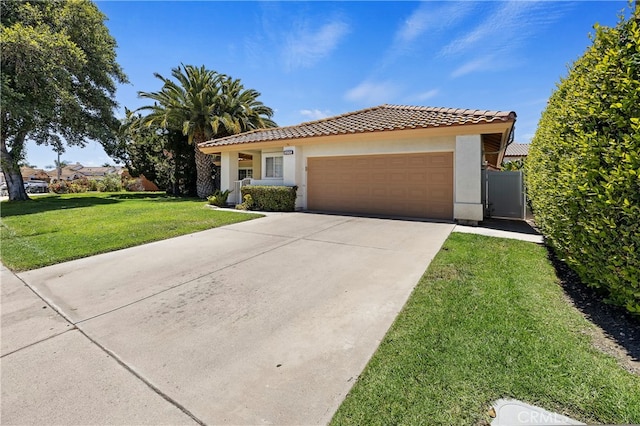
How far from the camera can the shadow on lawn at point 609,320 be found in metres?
2.65

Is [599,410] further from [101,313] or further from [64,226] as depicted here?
[64,226]

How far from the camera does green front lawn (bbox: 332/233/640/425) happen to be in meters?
2.00

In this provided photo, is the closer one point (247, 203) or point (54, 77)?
point (247, 203)

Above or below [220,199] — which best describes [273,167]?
above

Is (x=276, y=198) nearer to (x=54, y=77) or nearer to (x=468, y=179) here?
(x=468, y=179)

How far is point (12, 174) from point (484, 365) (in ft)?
92.6

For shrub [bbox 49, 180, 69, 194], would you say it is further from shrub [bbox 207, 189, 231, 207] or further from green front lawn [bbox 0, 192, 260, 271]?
shrub [bbox 207, 189, 231, 207]

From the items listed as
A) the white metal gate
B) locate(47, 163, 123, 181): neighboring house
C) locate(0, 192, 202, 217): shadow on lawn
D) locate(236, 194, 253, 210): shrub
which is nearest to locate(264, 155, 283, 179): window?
locate(236, 194, 253, 210): shrub

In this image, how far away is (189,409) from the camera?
2.14m

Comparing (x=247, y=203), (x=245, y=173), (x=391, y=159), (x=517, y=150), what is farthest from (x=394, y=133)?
(x=517, y=150)

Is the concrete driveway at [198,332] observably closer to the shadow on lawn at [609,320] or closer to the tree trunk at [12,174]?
the shadow on lawn at [609,320]

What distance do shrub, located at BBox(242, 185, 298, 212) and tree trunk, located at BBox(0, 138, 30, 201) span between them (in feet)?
55.5

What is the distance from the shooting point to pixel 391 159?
36.9 ft

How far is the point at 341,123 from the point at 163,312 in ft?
37.9
